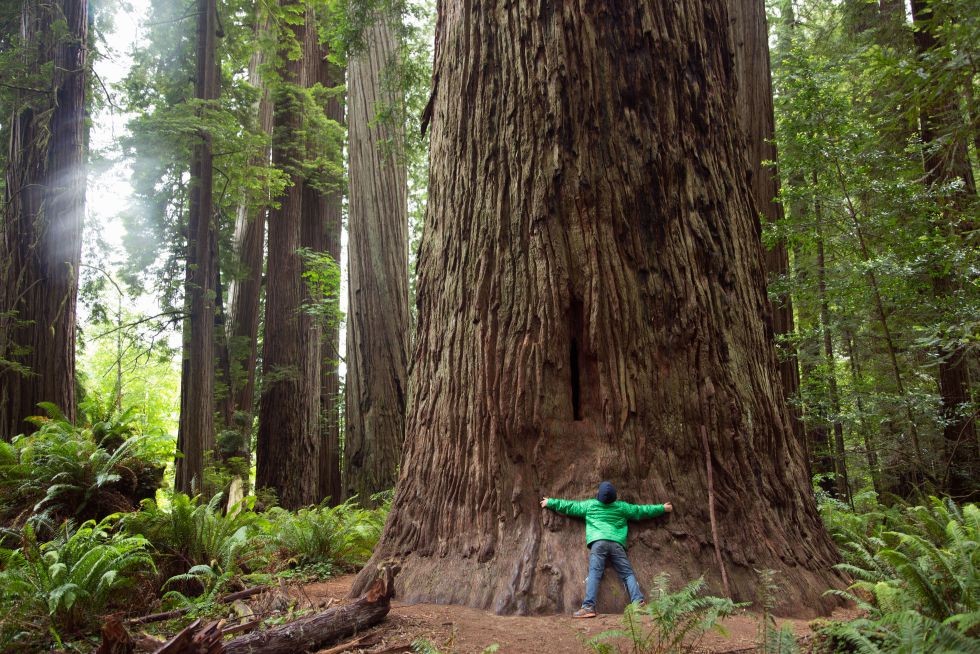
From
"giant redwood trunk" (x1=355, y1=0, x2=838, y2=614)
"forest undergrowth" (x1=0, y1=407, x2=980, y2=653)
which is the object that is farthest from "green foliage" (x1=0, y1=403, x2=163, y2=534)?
"giant redwood trunk" (x1=355, y1=0, x2=838, y2=614)

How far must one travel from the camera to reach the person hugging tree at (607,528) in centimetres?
386

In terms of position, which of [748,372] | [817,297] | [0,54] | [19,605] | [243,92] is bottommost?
[19,605]

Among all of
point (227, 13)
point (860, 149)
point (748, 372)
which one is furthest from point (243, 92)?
point (748, 372)

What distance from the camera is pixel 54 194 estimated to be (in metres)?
8.51

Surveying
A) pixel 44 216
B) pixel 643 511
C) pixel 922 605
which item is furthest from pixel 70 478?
pixel 922 605

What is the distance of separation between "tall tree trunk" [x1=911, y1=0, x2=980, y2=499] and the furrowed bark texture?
791 centimetres

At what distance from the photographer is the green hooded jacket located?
3.97m

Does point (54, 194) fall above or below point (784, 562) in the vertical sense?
above

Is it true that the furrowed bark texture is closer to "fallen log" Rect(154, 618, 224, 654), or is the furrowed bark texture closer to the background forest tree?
the background forest tree

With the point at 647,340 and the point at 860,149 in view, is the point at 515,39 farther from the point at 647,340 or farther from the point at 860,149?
the point at 860,149

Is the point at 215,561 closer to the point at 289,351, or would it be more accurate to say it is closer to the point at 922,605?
the point at 922,605

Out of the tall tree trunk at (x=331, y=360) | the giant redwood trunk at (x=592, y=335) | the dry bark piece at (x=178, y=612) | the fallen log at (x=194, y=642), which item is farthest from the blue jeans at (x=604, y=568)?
the tall tree trunk at (x=331, y=360)

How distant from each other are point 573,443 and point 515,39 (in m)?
3.14

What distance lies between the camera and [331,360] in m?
17.4
